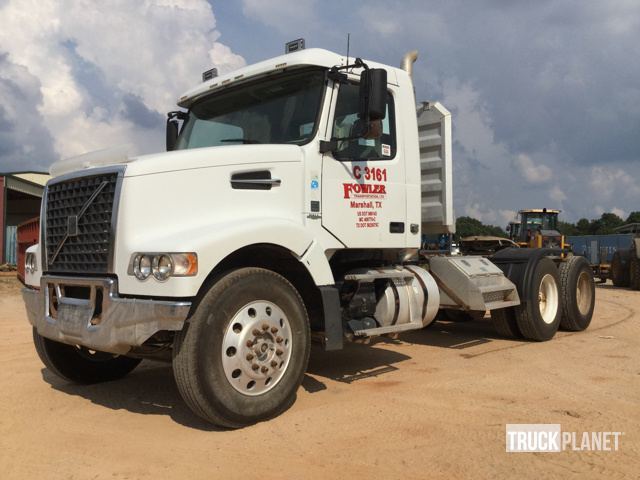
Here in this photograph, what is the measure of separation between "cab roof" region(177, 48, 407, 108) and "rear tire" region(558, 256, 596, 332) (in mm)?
4436

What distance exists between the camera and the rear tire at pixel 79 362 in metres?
5.37

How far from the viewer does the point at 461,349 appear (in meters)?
7.40

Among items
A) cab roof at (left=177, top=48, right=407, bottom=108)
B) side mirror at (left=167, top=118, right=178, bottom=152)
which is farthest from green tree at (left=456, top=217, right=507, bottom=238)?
side mirror at (left=167, top=118, right=178, bottom=152)

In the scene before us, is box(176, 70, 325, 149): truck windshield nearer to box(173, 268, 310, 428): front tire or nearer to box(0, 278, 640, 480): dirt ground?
box(173, 268, 310, 428): front tire

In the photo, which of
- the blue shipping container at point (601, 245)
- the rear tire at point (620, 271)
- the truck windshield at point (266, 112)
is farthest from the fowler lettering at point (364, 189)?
the blue shipping container at point (601, 245)

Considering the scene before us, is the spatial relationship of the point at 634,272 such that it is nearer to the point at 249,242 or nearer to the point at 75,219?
the point at 249,242

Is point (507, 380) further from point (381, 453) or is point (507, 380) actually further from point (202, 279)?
point (202, 279)

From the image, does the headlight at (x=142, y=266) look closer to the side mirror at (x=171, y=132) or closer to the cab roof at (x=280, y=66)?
the cab roof at (x=280, y=66)

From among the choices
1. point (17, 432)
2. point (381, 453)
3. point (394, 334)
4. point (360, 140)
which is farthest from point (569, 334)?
point (17, 432)

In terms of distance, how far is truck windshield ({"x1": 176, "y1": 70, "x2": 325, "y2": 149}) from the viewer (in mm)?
5211

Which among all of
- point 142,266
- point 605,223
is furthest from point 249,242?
point 605,223

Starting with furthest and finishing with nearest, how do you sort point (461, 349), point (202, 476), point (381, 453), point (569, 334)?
point (569, 334), point (461, 349), point (381, 453), point (202, 476)

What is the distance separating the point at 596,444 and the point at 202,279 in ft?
9.16

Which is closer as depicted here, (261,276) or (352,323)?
(261,276)
